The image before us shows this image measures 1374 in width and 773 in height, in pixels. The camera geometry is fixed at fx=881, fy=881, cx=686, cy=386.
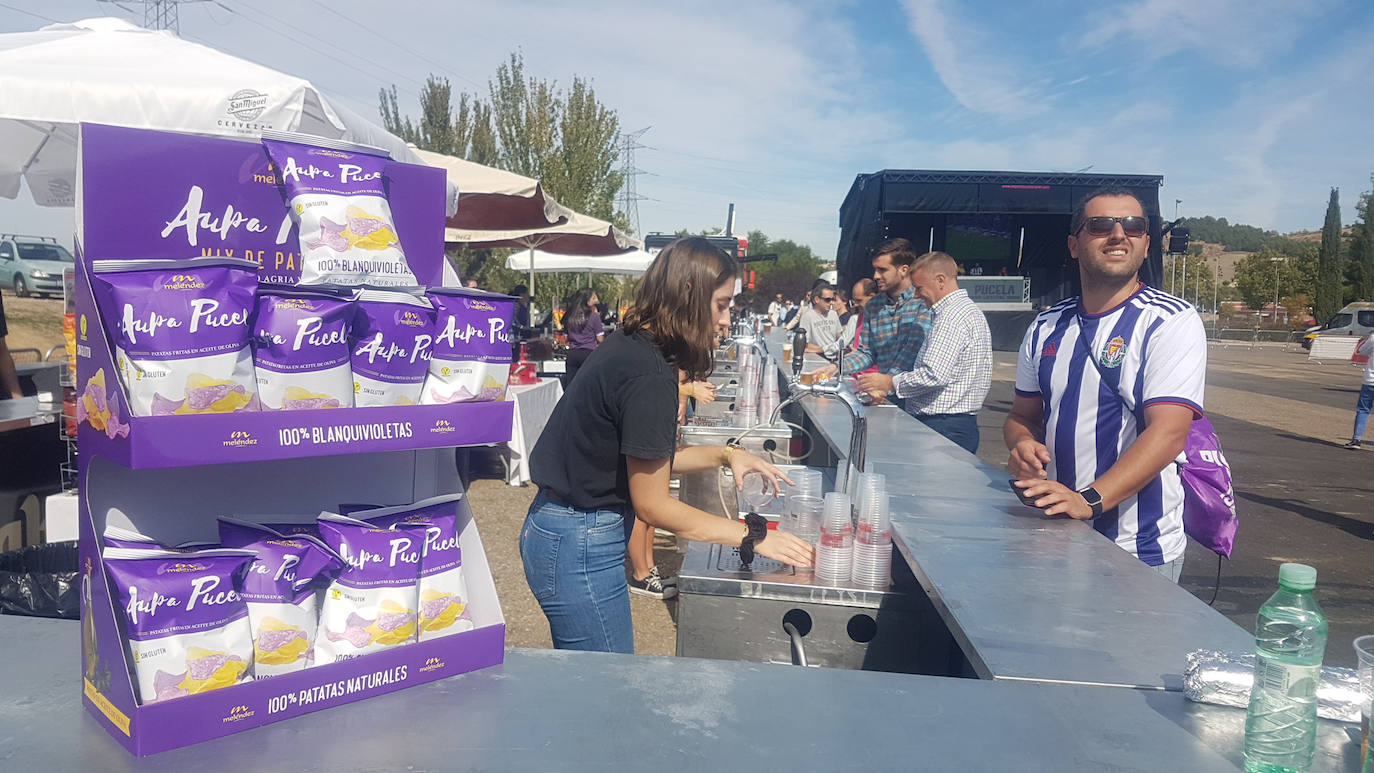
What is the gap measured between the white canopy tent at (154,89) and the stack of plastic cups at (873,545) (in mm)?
2570

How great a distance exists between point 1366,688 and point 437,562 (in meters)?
1.46

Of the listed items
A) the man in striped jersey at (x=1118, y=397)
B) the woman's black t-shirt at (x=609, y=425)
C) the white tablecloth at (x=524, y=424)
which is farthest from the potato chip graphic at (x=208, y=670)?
the white tablecloth at (x=524, y=424)

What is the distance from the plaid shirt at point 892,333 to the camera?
5.91 metres

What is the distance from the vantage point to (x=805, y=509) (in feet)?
8.76

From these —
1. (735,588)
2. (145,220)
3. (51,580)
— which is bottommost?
(51,580)

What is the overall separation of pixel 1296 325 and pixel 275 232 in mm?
71949

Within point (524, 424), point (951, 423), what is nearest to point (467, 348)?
point (951, 423)

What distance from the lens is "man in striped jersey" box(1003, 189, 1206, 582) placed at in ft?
8.30

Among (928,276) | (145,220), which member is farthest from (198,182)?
(928,276)

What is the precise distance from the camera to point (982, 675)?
1.58m

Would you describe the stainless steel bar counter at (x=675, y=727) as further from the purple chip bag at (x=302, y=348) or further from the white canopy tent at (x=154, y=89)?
the white canopy tent at (x=154, y=89)

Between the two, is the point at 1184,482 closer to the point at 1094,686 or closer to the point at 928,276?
the point at 1094,686

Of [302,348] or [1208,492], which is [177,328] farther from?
[1208,492]

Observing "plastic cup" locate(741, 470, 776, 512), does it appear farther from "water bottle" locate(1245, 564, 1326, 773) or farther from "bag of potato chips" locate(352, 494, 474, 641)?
"water bottle" locate(1245, 564, 1326, 773)
